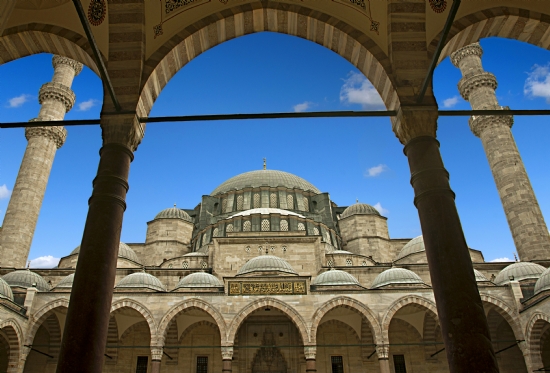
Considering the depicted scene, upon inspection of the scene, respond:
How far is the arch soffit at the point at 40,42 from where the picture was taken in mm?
5945

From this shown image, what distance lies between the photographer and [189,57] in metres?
6.39

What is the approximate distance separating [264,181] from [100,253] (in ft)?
85.5

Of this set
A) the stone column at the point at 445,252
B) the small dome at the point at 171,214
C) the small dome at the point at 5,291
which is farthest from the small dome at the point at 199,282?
the stone column at the point at 445,252

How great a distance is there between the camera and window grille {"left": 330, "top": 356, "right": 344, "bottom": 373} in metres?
18.0

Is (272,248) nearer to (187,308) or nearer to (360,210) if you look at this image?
(187,308)

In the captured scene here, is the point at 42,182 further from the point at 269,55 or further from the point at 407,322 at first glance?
the point at 407,322

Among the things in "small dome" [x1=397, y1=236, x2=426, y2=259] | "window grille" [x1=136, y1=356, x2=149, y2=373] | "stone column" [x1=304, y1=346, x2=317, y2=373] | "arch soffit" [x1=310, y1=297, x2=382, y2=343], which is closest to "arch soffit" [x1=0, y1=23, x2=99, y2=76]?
"stone column" [x1=304, y1=346, x2=317, y2=373]

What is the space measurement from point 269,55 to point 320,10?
412 cm

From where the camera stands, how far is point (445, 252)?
14.8 feet

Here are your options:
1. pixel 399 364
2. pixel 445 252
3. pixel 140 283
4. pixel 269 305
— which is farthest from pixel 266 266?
pixel 445 252

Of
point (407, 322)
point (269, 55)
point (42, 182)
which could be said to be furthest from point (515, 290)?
point (42, 182)

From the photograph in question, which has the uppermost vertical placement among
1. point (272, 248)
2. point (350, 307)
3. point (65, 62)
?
point (65, 62)

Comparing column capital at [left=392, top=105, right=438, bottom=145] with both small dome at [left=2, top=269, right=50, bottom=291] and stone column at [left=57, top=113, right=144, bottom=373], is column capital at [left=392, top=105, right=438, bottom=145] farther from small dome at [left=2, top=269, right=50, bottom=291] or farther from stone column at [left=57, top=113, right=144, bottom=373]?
small dome at [left=2, top=269, right=50, bottom=291]

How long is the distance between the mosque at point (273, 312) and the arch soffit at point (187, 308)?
0.04 m
